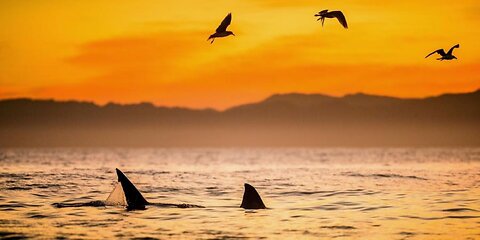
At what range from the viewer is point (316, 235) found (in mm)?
21969

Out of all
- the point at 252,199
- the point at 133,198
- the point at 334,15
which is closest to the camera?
the point at 334,15

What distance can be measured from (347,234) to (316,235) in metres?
1.03

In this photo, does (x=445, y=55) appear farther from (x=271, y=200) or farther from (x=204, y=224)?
(x=204, y=224)

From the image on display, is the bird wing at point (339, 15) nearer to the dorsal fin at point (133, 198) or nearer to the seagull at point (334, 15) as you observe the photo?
the seagull at point (334, 15)

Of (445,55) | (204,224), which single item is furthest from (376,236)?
(445,55)

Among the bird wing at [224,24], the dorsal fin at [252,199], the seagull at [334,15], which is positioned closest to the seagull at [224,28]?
the bird wing at [224,24]

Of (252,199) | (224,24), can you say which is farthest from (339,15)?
(252,199)

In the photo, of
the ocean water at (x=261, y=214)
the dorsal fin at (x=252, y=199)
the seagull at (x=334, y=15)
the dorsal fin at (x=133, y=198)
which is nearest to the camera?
the ocean water at (x=261, y=214)

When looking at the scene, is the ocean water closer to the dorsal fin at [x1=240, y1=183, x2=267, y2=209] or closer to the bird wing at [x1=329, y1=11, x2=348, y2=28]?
the dorsal fin at [x1=240, y1=183, x2=267, y2=209]

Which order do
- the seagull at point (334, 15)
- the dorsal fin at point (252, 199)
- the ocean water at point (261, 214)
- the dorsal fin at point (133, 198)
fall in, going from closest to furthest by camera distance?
1. the ocean water at point (261, 214)
2. the seagull at point (334, 15)
3. the dorsal fin at point (133, 198)
4. the dorsal fin at point (252, 199)

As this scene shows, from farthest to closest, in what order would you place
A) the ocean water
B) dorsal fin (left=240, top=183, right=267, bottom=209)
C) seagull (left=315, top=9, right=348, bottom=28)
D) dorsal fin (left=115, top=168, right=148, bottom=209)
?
dorsal fin (left=240, top=183, right=267, bottom=209) → dorsal fin (left=115, top=168, right=148, bottom=209) → seagull (left=315, top=9, right=348, bottom=28) → the ocean water

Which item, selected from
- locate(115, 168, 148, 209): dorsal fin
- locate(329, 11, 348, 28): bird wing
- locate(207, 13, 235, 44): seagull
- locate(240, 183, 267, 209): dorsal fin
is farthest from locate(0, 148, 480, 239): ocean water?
locate(329, 11, 348, 28): bird wing

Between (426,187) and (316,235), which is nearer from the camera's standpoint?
(316,235)

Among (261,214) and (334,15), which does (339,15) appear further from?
(261,214)
